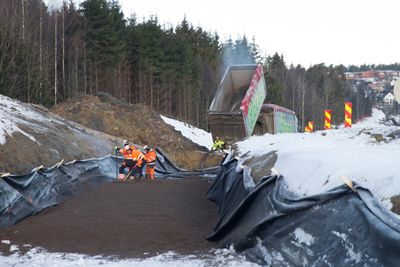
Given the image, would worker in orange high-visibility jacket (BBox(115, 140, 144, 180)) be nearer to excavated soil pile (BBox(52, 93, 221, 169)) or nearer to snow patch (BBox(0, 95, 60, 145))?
snow patch (BBox(0, 95, 60, 145))

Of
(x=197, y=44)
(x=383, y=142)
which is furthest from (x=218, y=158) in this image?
(x=197, y=44)

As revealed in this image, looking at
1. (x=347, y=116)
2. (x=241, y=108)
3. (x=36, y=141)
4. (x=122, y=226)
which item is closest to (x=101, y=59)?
(x=241, y=108)

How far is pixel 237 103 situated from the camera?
21.7 meters

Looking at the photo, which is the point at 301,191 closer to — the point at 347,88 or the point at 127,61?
the point at 127,61

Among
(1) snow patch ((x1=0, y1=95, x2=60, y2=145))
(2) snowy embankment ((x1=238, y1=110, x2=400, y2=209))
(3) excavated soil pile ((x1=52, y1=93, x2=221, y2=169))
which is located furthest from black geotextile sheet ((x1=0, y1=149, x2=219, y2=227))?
(3) excavated soil pile ((x1=52, y1=93, x2=221, y2=169))

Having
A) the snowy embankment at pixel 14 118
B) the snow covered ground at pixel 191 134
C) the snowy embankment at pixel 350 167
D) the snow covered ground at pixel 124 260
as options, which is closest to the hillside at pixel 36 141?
the snowy embankment at pixel 14 118

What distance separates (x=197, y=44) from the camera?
226ft

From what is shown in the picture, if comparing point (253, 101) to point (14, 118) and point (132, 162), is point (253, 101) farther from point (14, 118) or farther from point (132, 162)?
point (14, 118)

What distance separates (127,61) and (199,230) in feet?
129

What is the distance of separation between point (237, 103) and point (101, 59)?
2146 centimetres

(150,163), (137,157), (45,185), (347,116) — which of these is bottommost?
(150,163)

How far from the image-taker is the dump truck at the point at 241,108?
65.1ft

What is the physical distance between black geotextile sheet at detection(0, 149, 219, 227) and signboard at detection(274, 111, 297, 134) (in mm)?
10334

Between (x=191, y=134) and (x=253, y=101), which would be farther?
(x=191, y=134)
